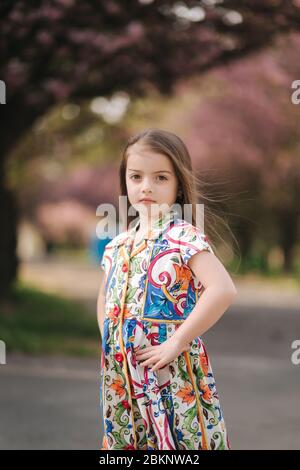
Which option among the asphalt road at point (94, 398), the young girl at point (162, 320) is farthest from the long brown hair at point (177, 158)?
the asphalt road at point (94, 398)

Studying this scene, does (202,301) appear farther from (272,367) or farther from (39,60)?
(39,60)

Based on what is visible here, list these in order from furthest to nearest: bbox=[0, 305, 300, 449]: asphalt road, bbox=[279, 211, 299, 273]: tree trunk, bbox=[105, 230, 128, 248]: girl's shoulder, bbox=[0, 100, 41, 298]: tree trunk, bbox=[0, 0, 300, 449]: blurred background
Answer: bbox=[279, 211, 299, 273]: tree trunk, bbox=[0, 100, 41, 298]: tree trunk, bbox=[0, 0, 300, 449]: blurred background, bbox=[0, 305, 300, 449]: asphalt road, bbox=[105, 230, 128, 248]: girl's shoulder

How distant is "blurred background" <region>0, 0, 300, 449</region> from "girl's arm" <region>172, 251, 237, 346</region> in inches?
21.5

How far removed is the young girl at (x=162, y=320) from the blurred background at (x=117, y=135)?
0.35 m

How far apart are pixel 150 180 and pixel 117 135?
15.2m

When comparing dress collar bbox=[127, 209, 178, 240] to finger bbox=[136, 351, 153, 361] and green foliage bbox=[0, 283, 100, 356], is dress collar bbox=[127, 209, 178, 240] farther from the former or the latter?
green foliage bbox=[0, 283, 100, 356]

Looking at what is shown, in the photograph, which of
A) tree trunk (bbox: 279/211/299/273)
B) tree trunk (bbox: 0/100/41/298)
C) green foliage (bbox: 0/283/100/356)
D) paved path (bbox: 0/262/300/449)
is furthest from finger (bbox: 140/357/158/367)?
tree trunk (bbox: 279/211/299/273)

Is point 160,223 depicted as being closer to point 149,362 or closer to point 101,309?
point 101,309

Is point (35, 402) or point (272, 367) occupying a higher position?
point (272, 367)

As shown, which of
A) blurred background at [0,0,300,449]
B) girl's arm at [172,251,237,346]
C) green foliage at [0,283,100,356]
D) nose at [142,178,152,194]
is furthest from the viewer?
green foliage at [0,283,100,356]

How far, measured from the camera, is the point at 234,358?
388 inches

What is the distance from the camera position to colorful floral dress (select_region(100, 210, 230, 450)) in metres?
2.80
